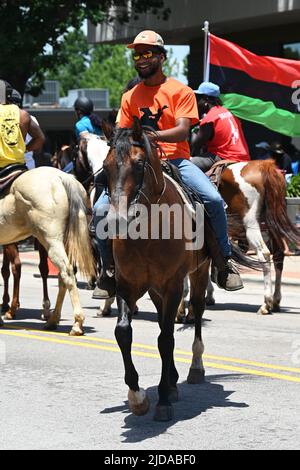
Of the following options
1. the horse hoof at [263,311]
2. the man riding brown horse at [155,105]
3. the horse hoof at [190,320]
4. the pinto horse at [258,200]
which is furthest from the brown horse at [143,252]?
the pinto horse at [258,200]

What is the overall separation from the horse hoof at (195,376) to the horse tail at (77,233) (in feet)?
10.1

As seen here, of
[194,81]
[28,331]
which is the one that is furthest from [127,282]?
[194,81]

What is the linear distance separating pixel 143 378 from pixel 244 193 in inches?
206

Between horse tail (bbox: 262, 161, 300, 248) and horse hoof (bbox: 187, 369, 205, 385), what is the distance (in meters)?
5.13

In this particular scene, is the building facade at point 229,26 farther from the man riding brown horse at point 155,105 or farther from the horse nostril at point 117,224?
the horse nostril at point 117,224

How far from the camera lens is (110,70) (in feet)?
343

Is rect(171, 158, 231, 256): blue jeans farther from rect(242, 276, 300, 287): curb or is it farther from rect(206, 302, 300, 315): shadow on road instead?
rect(242, 276, 300, 287): curb

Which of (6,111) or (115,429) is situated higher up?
(6,111)

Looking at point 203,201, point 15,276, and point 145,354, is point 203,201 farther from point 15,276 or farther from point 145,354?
point 15,276

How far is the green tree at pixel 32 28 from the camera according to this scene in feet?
79.2

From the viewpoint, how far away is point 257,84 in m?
15.8

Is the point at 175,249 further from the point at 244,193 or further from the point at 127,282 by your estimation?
the point at 244,193

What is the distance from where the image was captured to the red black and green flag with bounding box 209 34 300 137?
621 inches
